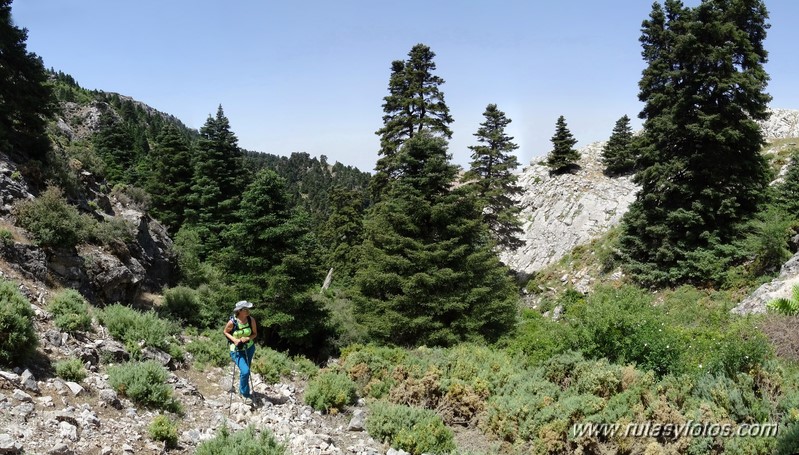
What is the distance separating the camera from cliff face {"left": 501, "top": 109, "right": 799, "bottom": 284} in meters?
32.2

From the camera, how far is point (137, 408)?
7.70 m

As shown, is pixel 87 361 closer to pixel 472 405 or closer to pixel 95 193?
pixel 472 405

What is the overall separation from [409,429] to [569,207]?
97.0 ft

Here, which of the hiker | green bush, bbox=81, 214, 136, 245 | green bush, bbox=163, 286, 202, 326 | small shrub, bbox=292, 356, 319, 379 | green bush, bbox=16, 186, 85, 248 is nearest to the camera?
the hiker

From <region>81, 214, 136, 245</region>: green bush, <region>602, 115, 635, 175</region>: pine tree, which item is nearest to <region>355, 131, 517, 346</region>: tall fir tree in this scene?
<region>81, 214, 136, 245</region>: green bush

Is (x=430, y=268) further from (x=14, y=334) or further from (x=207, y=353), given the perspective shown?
(x=14, y=334)

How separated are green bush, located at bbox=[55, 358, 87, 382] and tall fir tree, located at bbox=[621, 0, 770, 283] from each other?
21.7 meters

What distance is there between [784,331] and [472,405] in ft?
25.5

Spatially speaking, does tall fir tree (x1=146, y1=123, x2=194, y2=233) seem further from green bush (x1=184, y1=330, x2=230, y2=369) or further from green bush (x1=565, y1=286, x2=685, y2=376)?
green bush (x1=565, y1=286, x2=685, y2=376)

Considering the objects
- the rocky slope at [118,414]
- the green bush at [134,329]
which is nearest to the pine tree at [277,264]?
the green bush at [134,329]

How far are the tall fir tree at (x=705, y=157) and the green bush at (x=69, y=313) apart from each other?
71.7 feet

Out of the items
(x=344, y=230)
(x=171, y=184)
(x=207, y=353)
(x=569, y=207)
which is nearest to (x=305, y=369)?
(x=207, y=353)

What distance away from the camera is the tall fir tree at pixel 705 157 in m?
19.5

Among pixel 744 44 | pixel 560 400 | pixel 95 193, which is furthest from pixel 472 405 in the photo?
pixel 744 44
